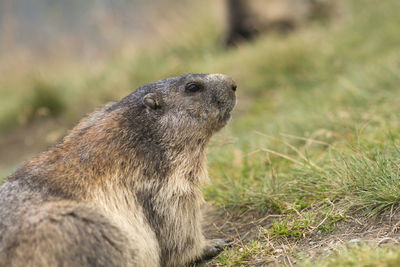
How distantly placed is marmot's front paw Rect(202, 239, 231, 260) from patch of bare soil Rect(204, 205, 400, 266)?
94mm

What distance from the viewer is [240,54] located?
10.9m

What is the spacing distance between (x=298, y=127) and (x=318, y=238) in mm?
2811

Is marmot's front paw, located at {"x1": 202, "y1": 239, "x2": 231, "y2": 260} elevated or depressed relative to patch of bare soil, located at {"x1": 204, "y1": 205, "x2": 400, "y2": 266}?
elevated

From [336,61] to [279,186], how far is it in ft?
17.4

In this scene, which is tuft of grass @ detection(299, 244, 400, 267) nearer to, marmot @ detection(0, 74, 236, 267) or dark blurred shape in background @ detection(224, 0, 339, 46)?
marmot @ detection(0, 74, 236, 267)

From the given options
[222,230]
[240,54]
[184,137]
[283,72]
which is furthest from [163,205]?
[240,54]

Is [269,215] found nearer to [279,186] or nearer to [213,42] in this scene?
[279,186]

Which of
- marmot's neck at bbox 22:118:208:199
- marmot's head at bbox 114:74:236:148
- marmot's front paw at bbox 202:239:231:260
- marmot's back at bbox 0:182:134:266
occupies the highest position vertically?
marmot's head at bbox 114:74:236:148

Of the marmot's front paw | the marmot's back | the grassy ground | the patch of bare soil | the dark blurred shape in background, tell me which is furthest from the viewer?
the dark blurred shape in background

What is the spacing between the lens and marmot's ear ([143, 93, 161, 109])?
4.06 metres

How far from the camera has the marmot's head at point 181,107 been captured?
4016 millimetres

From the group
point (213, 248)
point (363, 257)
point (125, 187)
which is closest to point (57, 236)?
point (125, 187)

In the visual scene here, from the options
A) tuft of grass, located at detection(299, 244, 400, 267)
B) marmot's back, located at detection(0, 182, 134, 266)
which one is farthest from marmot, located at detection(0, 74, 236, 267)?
tuft of grass, located at detection(299, 244, 400, 267)

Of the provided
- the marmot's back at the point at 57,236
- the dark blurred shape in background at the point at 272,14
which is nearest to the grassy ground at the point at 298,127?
the dark blurred shape in background at the point at 272,14
